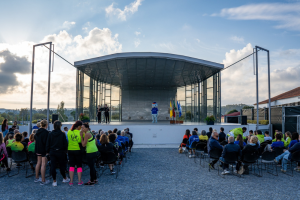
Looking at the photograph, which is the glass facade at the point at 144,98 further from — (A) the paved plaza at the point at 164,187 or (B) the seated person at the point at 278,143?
(A) the paved plaza at the point at 164,187

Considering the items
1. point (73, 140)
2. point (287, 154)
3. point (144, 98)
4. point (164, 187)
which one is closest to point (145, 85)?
point (144, 98)

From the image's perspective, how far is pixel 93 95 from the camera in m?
20.4

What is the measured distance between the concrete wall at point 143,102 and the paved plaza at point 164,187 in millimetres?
18162

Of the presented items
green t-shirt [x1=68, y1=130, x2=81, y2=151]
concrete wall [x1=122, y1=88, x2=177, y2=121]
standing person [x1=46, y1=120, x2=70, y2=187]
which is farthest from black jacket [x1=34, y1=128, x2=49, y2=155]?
concrete wall [x1=122, y1=88, x2=177, y2=121]

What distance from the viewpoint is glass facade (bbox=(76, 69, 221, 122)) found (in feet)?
60.4

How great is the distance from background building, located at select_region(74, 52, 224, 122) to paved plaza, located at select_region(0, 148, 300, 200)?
10832 millimetres

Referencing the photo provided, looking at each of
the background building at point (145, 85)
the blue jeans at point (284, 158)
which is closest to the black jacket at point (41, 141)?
the blue jeans at point (284, 158)

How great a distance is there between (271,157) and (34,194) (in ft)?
23.1

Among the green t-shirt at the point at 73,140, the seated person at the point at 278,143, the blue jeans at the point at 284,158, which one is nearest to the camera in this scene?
the green t-shirt at the point at 73,140

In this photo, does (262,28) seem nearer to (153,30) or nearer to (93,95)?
(153,30)

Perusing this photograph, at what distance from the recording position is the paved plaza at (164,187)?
15.6 feet

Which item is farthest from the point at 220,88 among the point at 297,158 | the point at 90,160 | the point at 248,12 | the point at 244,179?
the point at 90,160

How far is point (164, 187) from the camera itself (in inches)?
211

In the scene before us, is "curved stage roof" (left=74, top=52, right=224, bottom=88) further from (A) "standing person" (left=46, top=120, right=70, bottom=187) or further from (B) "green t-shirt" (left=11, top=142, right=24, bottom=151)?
(A) "standing person" (left=46, top=120, right=70, bottom=187)
